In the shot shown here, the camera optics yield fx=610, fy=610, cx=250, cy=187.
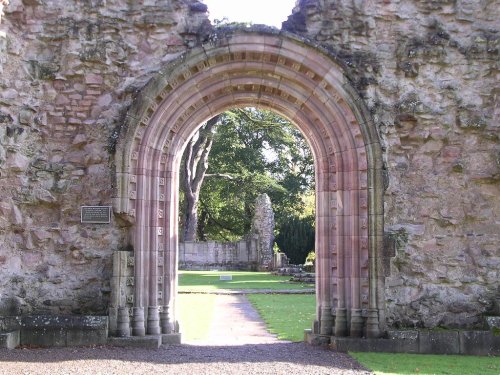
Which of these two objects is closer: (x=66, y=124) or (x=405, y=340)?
(x=405, y=340)

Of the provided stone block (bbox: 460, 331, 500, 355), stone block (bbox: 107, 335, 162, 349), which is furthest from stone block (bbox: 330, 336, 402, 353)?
stone block (bbox: 107, 335, 162, 349)

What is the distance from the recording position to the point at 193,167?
27031mm

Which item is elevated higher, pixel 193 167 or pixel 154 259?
pixel 193 167

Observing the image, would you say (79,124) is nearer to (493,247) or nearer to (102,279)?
(102,279)

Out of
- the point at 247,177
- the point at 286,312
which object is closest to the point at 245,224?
the point at 247,177

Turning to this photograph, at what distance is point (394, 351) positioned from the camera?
769cm

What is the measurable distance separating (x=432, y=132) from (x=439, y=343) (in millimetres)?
2792

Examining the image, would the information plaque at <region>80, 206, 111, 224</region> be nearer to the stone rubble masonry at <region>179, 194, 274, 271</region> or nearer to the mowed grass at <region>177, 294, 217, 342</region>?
the mowed grass at <region>177, 294, 217, 342</region>

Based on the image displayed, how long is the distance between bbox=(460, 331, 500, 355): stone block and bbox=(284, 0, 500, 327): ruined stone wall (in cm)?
33

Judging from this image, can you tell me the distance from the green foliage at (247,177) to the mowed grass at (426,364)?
75.3 feet

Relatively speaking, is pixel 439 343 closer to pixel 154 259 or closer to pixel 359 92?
pixel 359 92

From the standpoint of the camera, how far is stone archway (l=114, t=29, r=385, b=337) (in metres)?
8.02

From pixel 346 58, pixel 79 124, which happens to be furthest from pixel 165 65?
pixel 346 58

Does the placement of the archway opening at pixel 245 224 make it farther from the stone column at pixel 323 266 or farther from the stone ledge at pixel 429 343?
the stone ledge at pixel 429 343
